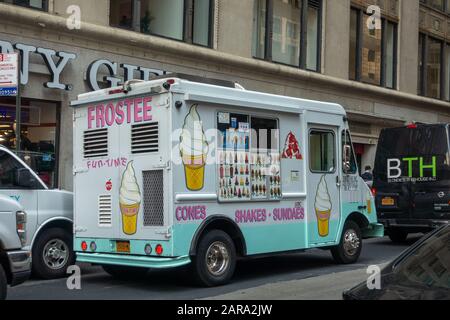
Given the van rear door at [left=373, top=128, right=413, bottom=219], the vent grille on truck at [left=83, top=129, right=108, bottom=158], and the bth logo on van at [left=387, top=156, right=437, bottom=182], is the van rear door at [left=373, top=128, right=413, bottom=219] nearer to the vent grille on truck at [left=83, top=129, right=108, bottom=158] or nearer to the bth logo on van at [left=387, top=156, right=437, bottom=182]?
the bth logo on van at [left=387, top=156, right=437, bottom=182]

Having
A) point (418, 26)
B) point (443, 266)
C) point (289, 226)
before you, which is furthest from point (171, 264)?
point (418, 26)

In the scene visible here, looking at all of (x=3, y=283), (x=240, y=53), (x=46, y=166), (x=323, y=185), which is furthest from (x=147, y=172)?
(x=240, y=53)

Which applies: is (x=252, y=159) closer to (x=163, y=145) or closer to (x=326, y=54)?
(x=163, y=145)

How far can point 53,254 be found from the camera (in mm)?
9938

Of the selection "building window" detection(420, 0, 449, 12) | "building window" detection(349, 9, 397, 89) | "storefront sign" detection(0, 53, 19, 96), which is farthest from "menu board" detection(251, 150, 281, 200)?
"building window" detection(420, 0, 449, 12)

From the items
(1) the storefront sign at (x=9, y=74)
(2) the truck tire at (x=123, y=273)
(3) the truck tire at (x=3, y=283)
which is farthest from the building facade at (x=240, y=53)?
(3) the truck tire at (x=3, y=283)

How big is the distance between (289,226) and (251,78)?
11.0m

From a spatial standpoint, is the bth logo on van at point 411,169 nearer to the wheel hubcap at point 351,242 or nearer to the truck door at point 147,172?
the wheel hubcap at point 351,242

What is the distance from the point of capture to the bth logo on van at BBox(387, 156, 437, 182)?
13773 mm

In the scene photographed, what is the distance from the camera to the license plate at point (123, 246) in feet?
29.3

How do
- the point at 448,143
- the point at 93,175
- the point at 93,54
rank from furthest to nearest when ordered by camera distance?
1. the point at 93,54
2. the point at 448,143
3. the point at 93,175

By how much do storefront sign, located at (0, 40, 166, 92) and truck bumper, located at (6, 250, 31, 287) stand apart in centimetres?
839

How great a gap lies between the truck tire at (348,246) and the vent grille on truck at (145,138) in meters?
4.19

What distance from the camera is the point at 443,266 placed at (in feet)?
12.9
